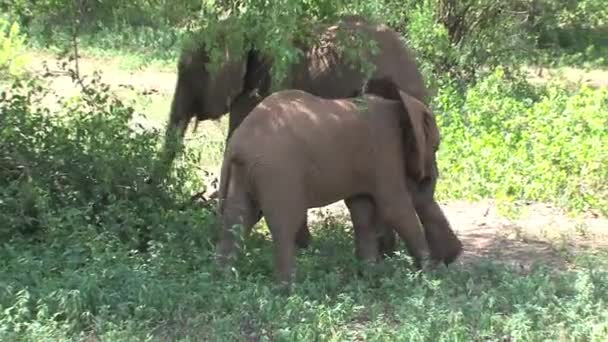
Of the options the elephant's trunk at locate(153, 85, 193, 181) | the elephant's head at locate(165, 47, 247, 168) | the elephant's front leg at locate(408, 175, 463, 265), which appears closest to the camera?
the elephant's front leg at locate(408, 175, 463, 265)

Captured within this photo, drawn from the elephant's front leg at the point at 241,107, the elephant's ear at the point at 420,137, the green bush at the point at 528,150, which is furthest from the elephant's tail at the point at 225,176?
the green bush at the point at 528,150

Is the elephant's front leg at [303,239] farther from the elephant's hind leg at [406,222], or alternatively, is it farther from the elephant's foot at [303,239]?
the elephant's hind leg at [406,222]

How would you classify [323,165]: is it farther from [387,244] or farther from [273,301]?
[387,244]

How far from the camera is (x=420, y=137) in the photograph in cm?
586

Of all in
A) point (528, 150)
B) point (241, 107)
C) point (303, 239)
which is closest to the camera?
point (303, 239)

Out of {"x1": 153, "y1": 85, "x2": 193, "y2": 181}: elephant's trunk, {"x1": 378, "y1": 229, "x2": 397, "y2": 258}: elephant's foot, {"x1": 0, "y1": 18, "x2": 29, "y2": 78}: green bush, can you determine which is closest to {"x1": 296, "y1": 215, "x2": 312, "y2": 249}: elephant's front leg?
{"x1": 378, "y1": 229, "x2": 397, "y2": 258}: elephant's foot

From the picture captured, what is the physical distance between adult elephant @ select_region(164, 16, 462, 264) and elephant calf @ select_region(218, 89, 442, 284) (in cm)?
24

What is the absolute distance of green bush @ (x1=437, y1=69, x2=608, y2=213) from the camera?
807 centimetres

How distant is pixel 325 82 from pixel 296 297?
253cm

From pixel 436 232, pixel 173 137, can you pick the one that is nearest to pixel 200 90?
pixel 173 137

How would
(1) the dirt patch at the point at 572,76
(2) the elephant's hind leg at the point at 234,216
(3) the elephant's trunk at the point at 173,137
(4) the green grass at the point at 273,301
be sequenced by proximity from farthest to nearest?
(1) the dirt patch at the point at 572,76
(3) the elephant's trunk at the point at 173,137
(2) the elephant's hind leg at the point at 234,216
(4) the green grass at the point at 273,301

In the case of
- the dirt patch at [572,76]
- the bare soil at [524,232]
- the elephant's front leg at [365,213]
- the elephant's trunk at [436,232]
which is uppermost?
the elephant's front leg at [365,213]

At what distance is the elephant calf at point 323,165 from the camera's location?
5395 mm

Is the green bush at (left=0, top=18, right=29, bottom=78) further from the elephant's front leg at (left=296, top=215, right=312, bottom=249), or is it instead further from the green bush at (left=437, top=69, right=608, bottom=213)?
the green bush at (left=437, top=69, right=608, bottom=213)
